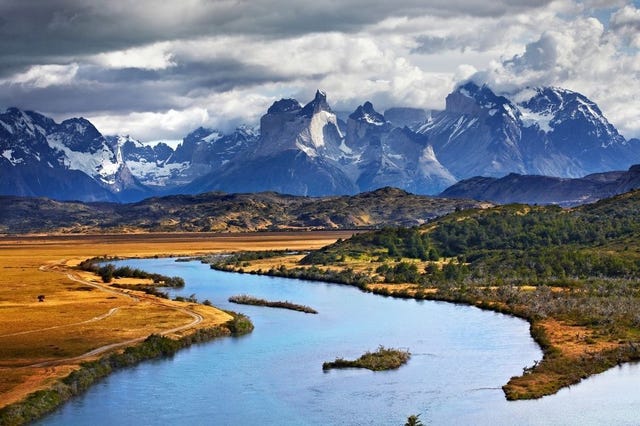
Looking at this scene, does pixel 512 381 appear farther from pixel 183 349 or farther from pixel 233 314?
pixel 233 314

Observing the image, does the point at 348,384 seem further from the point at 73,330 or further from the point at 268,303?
the point at 268,303

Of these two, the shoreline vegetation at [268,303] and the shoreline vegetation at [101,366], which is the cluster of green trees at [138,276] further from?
the shoreline vegetation at [101,366]

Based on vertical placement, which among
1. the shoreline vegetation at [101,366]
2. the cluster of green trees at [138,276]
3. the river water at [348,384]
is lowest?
the river water at [348,384]

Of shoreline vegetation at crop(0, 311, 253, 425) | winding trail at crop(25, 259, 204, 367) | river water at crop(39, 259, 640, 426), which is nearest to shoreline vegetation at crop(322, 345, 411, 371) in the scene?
river water at crop(39, 259, 640, 426)

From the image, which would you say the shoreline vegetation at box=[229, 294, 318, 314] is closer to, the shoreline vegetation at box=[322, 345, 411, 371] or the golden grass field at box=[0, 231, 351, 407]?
the golden grass field at box=[0, 231, 351, 407]

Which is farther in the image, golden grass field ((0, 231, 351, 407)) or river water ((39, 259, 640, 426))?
golden grass field ((0, 231, 351, 407))

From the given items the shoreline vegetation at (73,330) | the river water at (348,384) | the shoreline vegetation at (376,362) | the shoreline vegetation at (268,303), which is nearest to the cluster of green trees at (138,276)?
the shoreline vegetation at (73,330)
